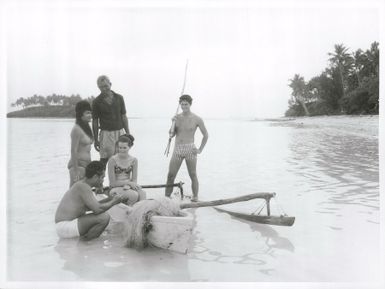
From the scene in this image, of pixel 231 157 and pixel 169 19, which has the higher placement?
pixel 169 19

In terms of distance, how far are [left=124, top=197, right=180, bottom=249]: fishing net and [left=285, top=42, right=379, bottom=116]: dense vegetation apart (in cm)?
1197

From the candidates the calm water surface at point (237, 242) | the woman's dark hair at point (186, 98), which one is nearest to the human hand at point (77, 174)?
the calm water surface at point (237, 242)

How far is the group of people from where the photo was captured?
423 cm

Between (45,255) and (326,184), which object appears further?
(326,184)

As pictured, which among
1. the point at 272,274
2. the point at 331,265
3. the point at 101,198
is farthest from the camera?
the point at 101,198

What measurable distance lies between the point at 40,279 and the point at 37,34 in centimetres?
351

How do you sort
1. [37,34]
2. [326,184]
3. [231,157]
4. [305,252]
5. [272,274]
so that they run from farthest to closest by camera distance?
[231,157], [326,184], [37,34], [305,252], [272,274]

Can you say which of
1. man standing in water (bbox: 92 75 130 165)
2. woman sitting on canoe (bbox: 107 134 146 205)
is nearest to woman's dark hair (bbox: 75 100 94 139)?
woman sitting on canoe (bbox: 107 134 146 205)

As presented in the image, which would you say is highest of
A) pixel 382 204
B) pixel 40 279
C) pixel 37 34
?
pixel 37 34

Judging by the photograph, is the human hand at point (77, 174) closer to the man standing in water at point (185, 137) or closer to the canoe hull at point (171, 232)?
the canoe hull at point (171, 232)

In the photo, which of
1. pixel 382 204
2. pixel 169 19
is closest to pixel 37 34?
pixel 169 19

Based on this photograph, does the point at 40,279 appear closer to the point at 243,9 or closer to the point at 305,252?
the point at 305,252

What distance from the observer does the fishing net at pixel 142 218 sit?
4.06 metres

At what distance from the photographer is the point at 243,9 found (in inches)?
215
